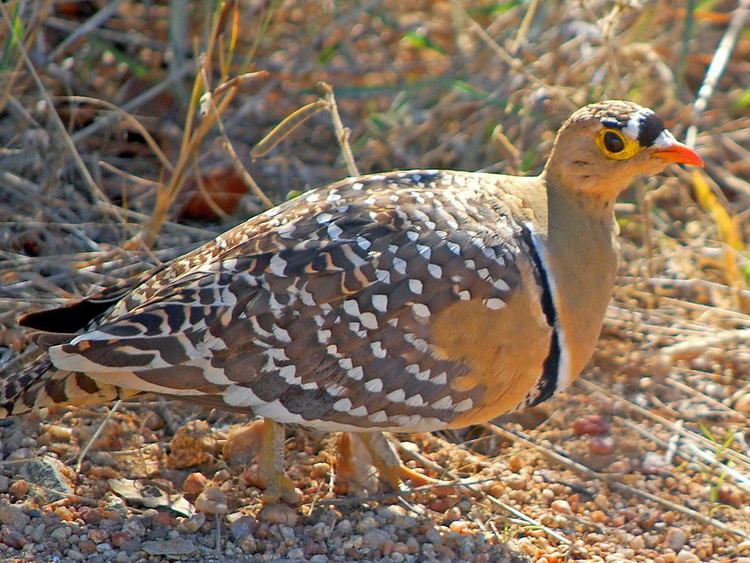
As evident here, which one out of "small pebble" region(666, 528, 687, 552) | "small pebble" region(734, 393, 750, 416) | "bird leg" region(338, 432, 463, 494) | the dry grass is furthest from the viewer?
"small pebble" region(734, 393, 750, 416)

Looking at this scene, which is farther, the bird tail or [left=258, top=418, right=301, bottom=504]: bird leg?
[left=258, top=418, right=301, bottom=504]: bird leg

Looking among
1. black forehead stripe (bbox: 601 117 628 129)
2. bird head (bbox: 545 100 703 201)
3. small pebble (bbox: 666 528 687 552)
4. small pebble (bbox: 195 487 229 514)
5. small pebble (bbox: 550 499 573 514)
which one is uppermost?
black forehead stripe (bbox: 601 117 628 129)

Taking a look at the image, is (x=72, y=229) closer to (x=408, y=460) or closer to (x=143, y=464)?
(x=143, y=464)

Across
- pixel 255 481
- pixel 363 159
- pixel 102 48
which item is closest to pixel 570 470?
pixel 255 481

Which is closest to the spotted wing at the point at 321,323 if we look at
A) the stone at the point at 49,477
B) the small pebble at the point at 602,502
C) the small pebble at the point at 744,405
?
the stone at the point at 49,477

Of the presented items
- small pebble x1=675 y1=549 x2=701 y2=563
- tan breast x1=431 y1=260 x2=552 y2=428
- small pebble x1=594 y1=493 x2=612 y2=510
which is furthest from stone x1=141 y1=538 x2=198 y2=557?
small pebble x1=675 y1=549 x2=701 y2=563

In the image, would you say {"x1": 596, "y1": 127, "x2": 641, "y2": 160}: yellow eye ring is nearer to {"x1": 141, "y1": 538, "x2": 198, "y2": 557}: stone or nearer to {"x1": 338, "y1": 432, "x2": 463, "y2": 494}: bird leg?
{"x1": 338, "y1": 432, "x2": 463, "y2": 494}: bird leg

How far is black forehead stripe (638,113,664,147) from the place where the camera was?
11.7 feet

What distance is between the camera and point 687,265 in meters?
4.99

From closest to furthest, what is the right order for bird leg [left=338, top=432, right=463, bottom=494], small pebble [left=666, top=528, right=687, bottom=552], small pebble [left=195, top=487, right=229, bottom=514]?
small pebble [left=195, top=487, right=229, bottom=514]
small pebble [left=666, top=528, right=687, bottom=552]
bird leg [left=338, top=432, right=463, bottom=494]

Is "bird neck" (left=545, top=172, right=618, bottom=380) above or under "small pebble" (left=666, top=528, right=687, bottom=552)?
above

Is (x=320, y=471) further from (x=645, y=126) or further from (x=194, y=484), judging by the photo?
(x=645, y=126)

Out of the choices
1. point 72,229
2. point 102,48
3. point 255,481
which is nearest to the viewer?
point 255,481

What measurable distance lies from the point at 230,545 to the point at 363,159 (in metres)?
2.45
